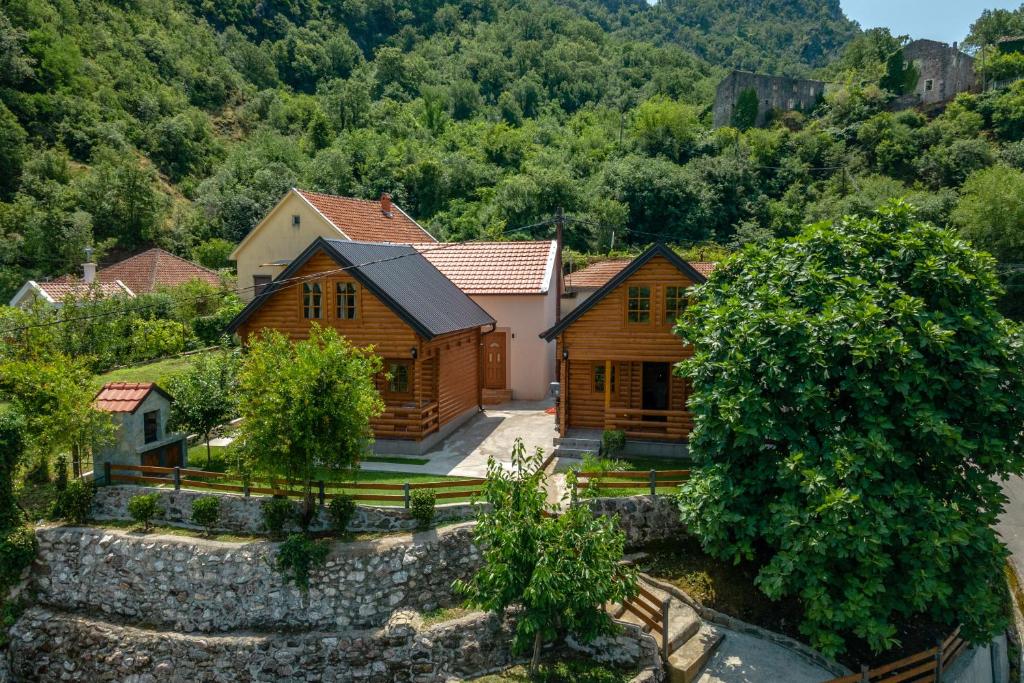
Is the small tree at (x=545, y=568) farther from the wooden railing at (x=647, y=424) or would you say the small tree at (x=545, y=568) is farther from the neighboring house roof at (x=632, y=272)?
the neighboring house roof at (x=632, y=272)

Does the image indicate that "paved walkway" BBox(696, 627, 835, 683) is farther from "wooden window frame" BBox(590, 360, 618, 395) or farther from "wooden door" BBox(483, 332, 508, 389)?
"wooden door" BBox(483, 332, 508, 389)

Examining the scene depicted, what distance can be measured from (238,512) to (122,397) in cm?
431

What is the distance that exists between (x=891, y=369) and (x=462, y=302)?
14937 millimetres

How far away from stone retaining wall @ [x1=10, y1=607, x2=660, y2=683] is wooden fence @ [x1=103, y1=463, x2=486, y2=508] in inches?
105

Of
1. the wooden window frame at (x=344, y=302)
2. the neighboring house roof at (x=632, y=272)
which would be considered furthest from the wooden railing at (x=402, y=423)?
the neighboring house roof at (x=632, y=272)

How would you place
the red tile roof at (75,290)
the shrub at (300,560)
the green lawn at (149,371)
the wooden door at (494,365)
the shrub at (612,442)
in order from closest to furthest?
the shrub at (300,560) < the shrub at (612,442) < the green lawn at (149,371) < the wooden door at (494,365) < the red tile roof at (75,290)

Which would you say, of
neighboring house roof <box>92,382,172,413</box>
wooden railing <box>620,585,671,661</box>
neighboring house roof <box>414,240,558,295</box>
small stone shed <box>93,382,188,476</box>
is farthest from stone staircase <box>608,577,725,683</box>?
neighboring house roof <box>414,240,558,295</box>

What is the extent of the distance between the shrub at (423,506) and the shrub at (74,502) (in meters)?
7.82

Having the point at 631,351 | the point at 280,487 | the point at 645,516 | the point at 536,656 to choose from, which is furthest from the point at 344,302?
the point at 536,656

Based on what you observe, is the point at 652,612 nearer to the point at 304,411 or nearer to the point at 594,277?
the point at 304,411

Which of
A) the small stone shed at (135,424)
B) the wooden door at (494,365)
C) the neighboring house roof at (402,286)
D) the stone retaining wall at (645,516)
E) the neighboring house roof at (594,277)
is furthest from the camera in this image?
the neighboring house roof at (594,277)

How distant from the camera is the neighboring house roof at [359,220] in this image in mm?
31234

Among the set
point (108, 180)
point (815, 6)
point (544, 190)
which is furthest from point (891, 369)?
point (815, 6)

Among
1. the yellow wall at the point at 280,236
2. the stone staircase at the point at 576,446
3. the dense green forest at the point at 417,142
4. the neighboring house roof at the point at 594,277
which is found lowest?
the stone staircase at the point at 576,446
